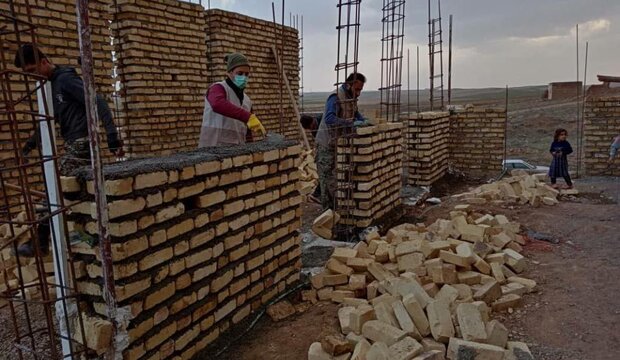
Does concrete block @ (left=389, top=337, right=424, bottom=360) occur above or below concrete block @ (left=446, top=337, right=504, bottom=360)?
above

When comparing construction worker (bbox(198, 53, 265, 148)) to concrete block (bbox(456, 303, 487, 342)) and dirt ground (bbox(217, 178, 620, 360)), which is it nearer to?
dirt ground (bbox(217, 178, 620, 360))

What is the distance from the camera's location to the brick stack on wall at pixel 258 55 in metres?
9.38

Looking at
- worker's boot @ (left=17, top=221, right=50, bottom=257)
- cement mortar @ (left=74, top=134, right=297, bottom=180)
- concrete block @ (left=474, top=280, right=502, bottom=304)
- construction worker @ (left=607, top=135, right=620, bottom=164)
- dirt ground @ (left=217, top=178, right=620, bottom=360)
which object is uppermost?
cement mortar @ (left=74, top=134, right=297, bottom=180)

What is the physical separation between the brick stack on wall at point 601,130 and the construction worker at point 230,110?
974 centimetres

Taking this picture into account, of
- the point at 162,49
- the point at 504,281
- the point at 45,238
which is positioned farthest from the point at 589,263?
the point at 162,49

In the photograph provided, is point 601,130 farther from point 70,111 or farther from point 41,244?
point 41,244

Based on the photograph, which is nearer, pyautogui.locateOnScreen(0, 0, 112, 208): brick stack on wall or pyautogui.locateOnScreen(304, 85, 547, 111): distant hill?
pyautogui.locateOnScreen(0, 0, 112, 208): brick stack on wall

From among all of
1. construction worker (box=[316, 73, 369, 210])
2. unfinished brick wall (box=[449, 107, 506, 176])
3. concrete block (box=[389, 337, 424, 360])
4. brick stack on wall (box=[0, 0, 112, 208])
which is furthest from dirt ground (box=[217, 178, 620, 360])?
unfinished brick wall (box=[449, 107, 506, 176])

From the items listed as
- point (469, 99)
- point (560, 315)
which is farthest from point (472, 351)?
point (469, 99)

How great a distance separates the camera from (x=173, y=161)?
2844mm

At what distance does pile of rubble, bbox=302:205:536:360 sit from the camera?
2.84m

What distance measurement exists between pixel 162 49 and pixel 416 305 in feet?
21.3

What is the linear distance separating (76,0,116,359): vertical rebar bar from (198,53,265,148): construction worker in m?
2.08

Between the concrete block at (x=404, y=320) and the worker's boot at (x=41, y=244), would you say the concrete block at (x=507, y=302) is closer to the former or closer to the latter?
the concrete block at (x=404, y=320)
